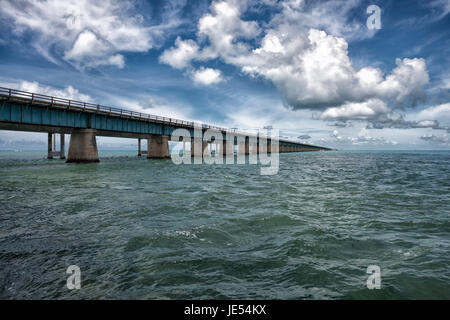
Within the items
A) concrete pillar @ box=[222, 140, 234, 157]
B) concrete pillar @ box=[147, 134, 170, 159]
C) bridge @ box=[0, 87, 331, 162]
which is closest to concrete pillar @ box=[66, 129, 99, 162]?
bridge @ box=[0, 87, 331, 162]

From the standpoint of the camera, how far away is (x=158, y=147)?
208ft

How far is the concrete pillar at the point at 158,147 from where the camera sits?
63.2 metres

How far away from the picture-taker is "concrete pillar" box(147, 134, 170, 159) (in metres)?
63.2

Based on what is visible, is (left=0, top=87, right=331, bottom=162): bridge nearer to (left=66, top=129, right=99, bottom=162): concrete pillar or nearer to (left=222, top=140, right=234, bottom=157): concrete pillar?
(left=66, top=129, right=99, bottom=162): concrete pillar

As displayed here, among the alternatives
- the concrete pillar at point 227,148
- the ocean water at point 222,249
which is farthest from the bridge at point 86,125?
the ocean water at point 222,249

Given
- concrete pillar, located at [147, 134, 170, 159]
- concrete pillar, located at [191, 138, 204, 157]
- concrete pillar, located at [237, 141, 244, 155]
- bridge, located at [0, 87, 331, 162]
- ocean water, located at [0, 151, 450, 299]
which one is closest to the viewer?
ocean water, located at [0, 151, 450, 299]

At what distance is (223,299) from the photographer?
167 inches

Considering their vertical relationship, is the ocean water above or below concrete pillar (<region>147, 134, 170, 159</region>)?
below

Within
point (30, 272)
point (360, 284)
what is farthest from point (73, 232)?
point (360, 284)

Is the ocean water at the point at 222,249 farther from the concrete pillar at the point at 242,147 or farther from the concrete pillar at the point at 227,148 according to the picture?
the concrete pillar at the point at 242,147

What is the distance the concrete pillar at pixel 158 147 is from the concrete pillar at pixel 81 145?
64.5 feet

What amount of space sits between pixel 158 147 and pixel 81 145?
69.2ft

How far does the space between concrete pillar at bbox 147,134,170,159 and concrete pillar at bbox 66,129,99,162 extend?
19674 millimetres
